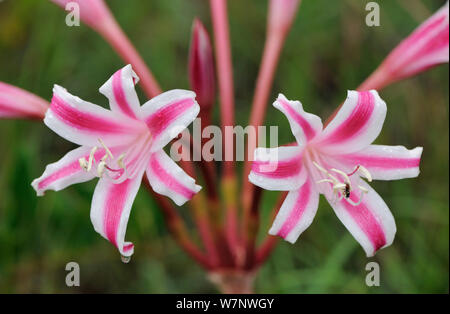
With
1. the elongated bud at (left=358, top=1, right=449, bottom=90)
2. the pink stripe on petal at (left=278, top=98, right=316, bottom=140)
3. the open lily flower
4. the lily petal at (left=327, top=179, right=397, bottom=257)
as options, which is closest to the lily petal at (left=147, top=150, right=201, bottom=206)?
the open lily flower

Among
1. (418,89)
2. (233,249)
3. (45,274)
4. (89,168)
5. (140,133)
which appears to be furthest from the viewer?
(418,89)

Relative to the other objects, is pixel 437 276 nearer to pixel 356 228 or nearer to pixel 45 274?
pixel 356 228

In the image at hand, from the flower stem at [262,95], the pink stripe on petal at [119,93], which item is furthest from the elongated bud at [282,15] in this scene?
the pink stripe on petal at [119,93]

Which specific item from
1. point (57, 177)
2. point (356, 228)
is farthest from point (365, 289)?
point (57, 177)

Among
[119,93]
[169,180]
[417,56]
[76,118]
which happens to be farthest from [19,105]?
[417,56]

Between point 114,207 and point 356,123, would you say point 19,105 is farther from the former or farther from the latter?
point 356,123

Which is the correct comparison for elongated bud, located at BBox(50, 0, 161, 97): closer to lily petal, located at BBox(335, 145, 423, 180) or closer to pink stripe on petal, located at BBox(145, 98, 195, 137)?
pink stripe on petal, located at BBox(145, 98, 195, 137)

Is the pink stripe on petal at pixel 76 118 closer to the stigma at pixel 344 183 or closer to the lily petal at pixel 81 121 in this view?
the lily petal at pixel 81 121
